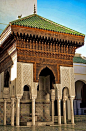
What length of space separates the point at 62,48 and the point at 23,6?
18.4 feet

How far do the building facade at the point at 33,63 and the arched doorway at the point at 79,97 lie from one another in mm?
3950

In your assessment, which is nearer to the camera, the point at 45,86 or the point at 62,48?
the point at 62,48

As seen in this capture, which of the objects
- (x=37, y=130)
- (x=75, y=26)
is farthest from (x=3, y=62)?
(x=75, y=26)

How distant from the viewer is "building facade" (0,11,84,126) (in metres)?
7.35

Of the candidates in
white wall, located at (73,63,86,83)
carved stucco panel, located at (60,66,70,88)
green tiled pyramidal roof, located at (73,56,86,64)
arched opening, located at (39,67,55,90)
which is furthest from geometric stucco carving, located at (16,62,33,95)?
green tiled pyramidal roof, located at (73,56,86,64)

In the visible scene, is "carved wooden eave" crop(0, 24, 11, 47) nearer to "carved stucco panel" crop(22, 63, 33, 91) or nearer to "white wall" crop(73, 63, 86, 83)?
"carved stucco panel" crop(22, 63, 33, 91)

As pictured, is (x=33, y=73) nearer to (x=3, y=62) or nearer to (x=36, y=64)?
(x=36, y=64)

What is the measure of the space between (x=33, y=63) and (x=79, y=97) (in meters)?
5.79

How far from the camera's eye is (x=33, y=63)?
25.0ft

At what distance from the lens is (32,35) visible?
7430 millimetres

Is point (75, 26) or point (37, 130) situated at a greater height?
point (75, 26)

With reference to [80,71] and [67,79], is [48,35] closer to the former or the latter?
[67,79]

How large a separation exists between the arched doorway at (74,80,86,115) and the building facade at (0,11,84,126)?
3.95 metres

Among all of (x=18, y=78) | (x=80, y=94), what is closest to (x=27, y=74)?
(x=18, y=78)
